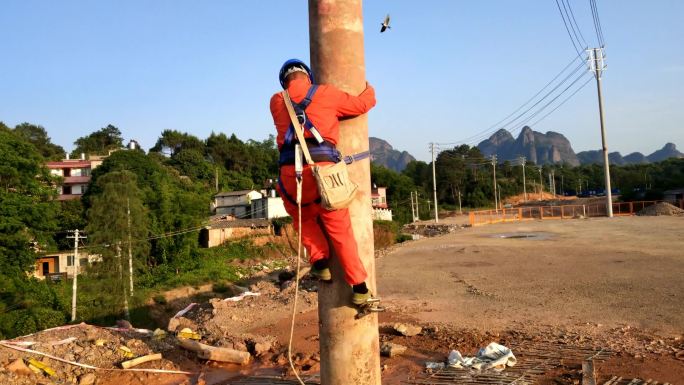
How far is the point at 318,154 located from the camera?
114 inches

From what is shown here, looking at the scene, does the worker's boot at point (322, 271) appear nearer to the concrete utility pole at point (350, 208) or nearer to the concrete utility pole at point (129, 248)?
the concrete utility pole at point (350, 208)

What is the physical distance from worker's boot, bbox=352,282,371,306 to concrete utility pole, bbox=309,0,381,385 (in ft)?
0.20

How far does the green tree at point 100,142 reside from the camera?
243 ft

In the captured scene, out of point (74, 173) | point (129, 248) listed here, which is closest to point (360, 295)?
point (129, 248)

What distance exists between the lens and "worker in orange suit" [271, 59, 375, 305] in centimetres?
286

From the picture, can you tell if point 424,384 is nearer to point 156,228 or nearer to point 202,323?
point 202,323

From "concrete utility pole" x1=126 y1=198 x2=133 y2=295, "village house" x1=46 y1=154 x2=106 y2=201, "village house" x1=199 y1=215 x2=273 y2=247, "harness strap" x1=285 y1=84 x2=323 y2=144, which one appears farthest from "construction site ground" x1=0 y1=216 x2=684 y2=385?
"village house" x1=46 y1=154 x2=106 y2=201

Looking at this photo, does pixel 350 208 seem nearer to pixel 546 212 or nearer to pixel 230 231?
pixel 230 231

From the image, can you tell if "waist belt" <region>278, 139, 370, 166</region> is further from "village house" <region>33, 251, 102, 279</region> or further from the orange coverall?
"village house" <region>33, 251, 102, 279</region>

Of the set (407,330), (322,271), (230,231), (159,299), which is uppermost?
(322,271)

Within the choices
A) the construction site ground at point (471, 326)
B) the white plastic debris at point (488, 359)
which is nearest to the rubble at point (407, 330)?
the construction site ground at point (471, 326)

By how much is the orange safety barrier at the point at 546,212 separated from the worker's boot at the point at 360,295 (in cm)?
3525

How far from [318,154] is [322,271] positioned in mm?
704

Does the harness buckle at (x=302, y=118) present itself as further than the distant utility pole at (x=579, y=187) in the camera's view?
No
